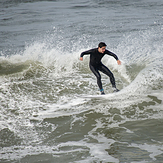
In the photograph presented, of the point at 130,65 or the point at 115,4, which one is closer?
the point at 130,65

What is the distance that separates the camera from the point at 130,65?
12.3m

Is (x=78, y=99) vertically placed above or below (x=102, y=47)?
below

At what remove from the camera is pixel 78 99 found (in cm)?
824

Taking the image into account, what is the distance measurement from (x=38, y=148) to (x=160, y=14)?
22255mm

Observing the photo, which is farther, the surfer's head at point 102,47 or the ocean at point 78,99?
the surfer's head at point 102,47

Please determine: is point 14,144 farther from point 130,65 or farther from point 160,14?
point 160,14

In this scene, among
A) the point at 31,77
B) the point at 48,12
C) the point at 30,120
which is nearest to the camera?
the point at 30,120

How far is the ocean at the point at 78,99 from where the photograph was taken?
5082mm

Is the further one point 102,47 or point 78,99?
point 78,99

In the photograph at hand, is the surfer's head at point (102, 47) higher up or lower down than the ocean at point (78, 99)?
higher up

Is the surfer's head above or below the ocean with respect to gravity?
above

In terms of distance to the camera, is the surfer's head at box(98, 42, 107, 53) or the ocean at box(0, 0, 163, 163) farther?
the surfer's head at box(98, 42, 107, 53)

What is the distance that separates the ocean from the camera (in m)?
5.08

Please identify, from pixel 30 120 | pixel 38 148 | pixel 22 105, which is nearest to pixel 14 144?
pixel 38 148
